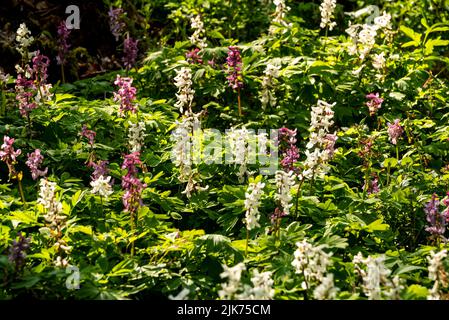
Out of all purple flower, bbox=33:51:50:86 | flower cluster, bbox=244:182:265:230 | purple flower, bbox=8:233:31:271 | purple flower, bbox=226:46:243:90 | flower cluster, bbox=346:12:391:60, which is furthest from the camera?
flower cluster, bbox=346:12:391:60

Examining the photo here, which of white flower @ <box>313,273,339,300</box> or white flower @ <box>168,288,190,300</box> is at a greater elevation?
white flower @ <box>313,273,339,300</box>

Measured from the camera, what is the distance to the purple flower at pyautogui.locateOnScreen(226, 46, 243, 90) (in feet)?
17.3

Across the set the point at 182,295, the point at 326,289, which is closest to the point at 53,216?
the point at 182,295

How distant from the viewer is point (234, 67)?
209 inches

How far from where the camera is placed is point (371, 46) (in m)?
5.81

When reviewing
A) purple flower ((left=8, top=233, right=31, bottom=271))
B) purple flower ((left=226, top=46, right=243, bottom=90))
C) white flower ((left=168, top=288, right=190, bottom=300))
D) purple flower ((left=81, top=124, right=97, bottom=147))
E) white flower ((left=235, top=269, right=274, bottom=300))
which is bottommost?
white flower ((left=168, top=288, right=190, bottom=300))

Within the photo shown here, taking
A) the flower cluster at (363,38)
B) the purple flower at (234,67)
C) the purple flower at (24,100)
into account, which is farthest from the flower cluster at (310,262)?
the flower cluster at (363,38)

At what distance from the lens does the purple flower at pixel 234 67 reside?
5.26 m

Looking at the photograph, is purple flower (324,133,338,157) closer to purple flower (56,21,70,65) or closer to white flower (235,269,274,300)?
white flower (235,269,274,300)

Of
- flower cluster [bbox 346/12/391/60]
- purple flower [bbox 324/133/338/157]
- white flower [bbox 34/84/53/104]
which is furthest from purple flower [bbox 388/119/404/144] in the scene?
white flower [bbox 34/84/53/104]

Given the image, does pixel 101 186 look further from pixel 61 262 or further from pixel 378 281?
pixel 378 281
